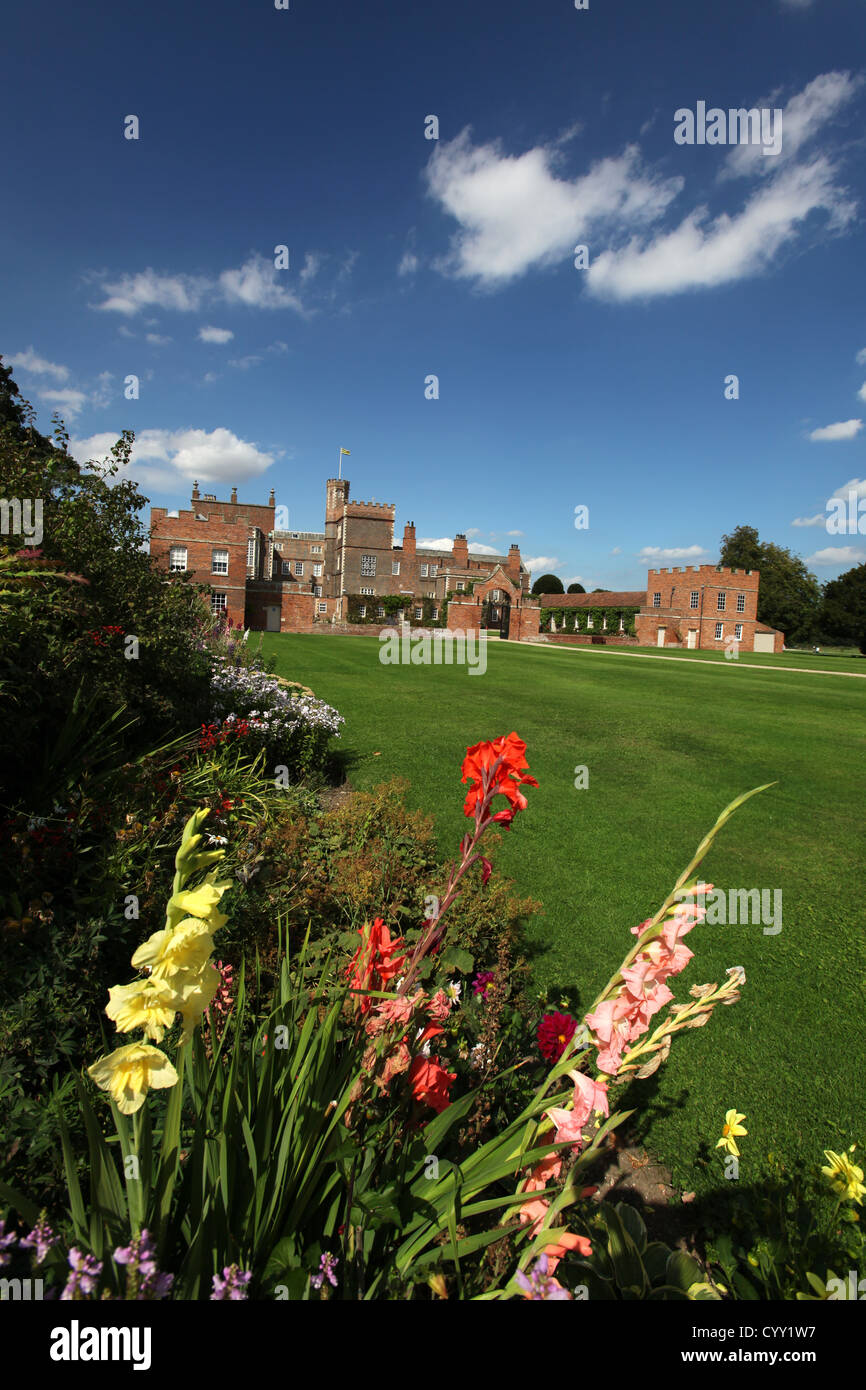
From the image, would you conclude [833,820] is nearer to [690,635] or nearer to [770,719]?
[770,719]

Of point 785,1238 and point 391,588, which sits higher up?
point 391,588

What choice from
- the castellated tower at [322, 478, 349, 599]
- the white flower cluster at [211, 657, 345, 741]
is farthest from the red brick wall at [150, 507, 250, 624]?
the white flower cluster at [211, 657, 345, 741]

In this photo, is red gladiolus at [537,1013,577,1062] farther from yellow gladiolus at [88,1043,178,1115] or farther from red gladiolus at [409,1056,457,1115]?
yellow gladiolus at [88,1043,178,1115]

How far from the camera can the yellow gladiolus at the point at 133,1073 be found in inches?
39.9

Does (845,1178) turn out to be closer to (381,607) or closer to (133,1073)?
(133,1073)

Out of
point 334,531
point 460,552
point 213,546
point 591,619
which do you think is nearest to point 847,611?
point 591,619

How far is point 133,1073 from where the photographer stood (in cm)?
104

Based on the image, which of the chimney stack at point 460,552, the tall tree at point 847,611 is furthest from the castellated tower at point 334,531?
the tall tree at point 847,611

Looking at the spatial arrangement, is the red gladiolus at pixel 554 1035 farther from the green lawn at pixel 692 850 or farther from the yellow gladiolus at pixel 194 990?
the yellow gladiolus at pixel 194 990

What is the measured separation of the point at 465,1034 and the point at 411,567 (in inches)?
2608

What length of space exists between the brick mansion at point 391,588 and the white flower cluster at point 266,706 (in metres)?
21.9

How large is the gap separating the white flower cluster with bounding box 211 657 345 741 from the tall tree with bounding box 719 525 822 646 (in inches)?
2822

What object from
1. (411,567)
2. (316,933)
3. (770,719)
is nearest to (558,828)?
(316,933)

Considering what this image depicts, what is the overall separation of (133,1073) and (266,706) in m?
6.58
